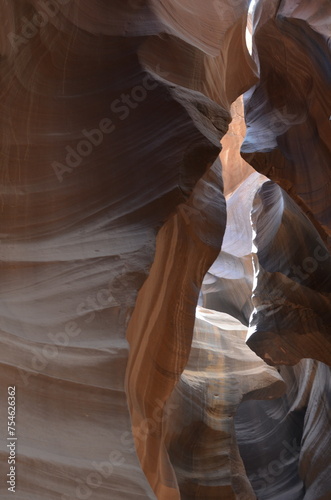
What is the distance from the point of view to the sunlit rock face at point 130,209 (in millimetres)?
2256

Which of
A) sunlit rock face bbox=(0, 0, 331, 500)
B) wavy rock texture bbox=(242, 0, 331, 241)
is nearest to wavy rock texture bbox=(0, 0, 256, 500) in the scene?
sunlit rock face bbox=(0, 0, 331, 500)

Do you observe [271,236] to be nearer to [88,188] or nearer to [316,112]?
[316,112]

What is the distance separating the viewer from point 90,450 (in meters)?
2.14

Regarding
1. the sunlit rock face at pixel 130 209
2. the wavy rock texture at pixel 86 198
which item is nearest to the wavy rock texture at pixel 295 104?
the sunlit rock face at pixel 130 209

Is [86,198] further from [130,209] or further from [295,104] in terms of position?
[295,104]

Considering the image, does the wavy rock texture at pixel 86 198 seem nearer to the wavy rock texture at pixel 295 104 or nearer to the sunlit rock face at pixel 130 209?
the sunlit rock face at pixel 130 209

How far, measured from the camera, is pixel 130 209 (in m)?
3.01

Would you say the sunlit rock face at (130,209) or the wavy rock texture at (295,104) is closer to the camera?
the sunlit rock face at (130,209)

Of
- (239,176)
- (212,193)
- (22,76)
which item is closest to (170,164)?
(22,76)

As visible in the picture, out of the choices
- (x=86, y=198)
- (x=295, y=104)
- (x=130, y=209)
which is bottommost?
(x=295, y=104)

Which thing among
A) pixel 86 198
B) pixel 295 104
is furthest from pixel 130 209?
pixel 295 104

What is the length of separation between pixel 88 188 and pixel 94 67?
0.69 metres

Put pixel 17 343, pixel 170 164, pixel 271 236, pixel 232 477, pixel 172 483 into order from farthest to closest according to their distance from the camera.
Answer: pixel 271 236 → pixel 232 477 → pixel 172 483 → pixel 170 164 → pixel 17 343

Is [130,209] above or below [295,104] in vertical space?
above
